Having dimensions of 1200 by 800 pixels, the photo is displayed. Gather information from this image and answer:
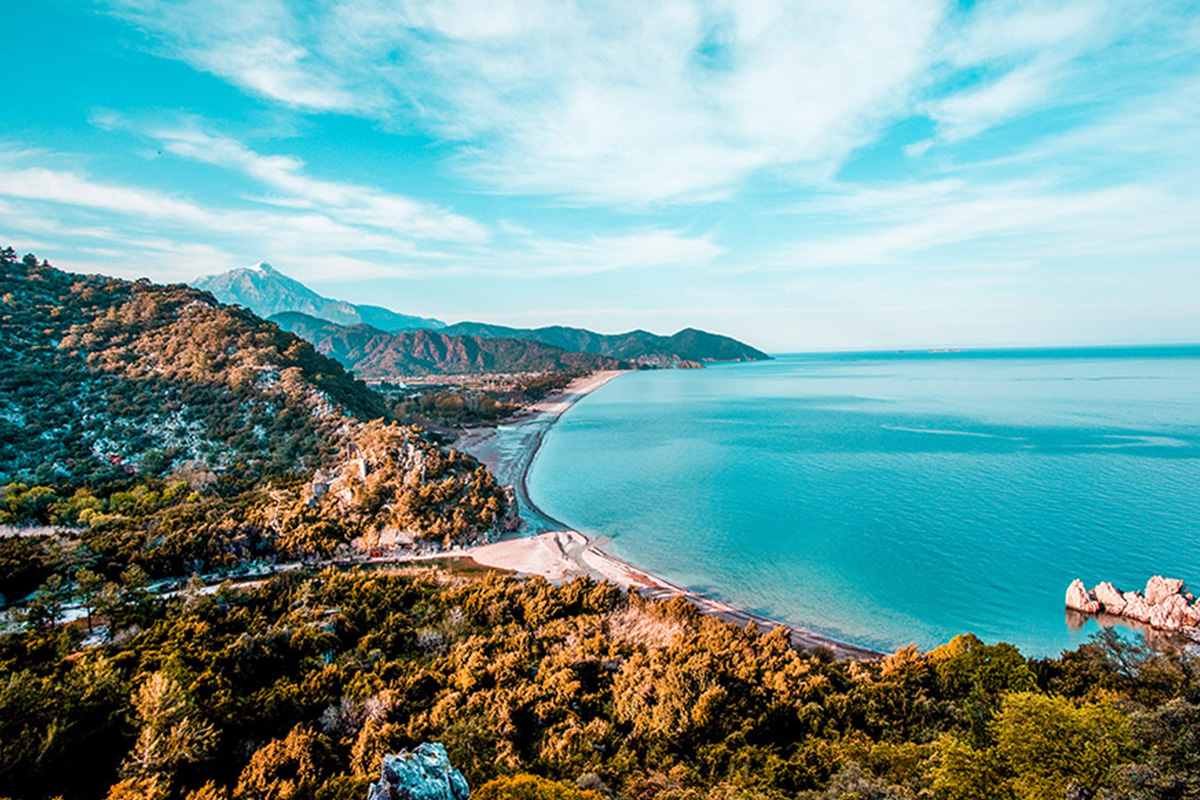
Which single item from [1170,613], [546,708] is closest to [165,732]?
[546,708]

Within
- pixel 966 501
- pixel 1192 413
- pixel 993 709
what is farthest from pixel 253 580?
pixel 1192 413

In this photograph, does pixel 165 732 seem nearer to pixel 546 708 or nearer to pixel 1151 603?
pixel 546 708

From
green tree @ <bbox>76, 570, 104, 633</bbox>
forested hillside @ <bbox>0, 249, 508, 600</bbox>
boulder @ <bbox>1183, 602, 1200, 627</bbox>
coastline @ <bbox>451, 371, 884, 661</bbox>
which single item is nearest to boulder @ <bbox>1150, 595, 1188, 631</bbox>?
boulder @ <bbox>1183, 602, 1200, 627</bbox>

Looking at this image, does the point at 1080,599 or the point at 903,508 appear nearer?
the point at 1080,599

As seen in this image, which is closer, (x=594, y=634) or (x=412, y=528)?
(x=594, y=634)

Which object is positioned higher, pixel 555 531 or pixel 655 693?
pixel 655 693

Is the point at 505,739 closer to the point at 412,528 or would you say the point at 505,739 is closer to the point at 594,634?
the point at 594,634
